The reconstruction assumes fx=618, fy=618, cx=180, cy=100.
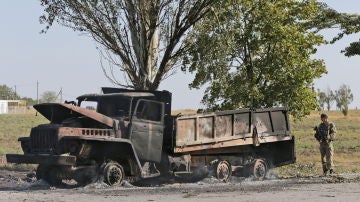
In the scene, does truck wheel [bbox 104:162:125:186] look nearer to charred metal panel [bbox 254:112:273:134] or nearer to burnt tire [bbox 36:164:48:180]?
burnt tire [bbox 36:164:48:180]

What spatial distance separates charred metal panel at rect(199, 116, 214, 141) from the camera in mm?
16781

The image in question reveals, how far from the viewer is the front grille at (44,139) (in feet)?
46.5

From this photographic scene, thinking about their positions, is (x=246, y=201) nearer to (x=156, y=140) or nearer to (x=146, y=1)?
(x=156, y=140)

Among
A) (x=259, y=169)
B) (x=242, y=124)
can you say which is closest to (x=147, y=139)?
(x=242, y=124)

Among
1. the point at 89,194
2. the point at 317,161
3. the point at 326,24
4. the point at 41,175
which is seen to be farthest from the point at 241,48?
the point at 89,194

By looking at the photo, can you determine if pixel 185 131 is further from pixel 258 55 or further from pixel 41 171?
pixel 258 55

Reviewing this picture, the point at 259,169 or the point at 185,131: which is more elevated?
the point at 185,131

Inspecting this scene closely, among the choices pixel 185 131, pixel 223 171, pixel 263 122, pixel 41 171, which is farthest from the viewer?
pixel 263 122

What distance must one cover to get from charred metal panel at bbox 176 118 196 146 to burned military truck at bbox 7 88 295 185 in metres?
0.03

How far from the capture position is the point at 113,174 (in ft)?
48.4

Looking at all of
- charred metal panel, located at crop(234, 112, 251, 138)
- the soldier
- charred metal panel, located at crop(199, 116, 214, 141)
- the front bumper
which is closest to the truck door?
charred metal panel, located at crop(199, 116, 214, 141)

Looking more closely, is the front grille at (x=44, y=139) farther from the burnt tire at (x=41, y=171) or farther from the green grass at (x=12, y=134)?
the green grass at (x=12, y=134)

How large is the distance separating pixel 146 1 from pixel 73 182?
21.8 feet

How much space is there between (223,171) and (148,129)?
2999mm
